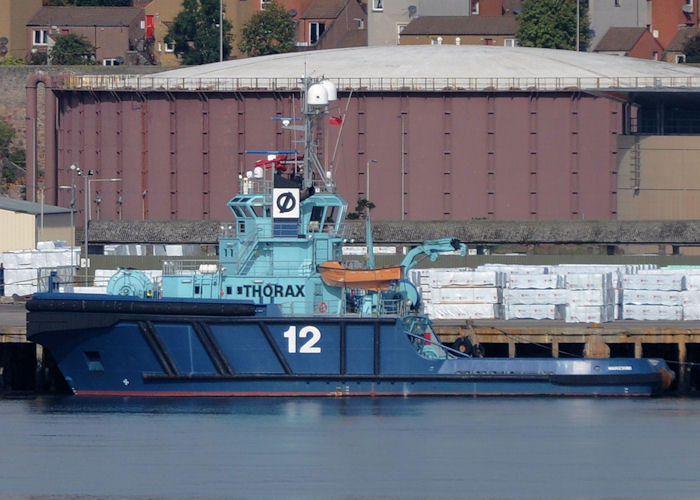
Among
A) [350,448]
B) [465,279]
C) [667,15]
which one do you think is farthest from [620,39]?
[350,448]

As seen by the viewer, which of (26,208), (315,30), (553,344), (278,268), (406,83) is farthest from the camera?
(315,30)

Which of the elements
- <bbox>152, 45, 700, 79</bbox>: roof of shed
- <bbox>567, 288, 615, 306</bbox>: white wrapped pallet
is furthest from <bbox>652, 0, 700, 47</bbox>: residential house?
<bbox>567, 288, 615, 306</bbox>: white wrapped pallet

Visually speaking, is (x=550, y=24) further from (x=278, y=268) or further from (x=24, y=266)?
(x=278, y=268)

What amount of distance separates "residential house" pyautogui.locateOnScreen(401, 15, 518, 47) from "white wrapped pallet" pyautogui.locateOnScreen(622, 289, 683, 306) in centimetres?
6167

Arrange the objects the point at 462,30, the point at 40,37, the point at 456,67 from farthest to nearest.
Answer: the point at 40,37
the point at 462,30
the point at 456,67

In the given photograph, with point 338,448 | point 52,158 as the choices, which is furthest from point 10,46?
point 338,448

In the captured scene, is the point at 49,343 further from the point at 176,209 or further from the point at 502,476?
the point at 176,209

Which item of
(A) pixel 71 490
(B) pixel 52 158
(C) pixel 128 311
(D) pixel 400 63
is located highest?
(D) pixel 400 63

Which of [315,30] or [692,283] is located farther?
[315,30]

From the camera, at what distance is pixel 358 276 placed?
36.8m

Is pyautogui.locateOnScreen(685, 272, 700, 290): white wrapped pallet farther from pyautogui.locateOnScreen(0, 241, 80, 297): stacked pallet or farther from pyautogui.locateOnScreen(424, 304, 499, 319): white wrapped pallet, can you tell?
pyautogui.locateOnScreen(0, 241, 80, 297): stacked pallet

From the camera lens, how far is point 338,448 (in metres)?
32.3

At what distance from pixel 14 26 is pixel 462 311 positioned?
76.2m

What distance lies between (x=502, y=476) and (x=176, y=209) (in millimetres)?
48692
